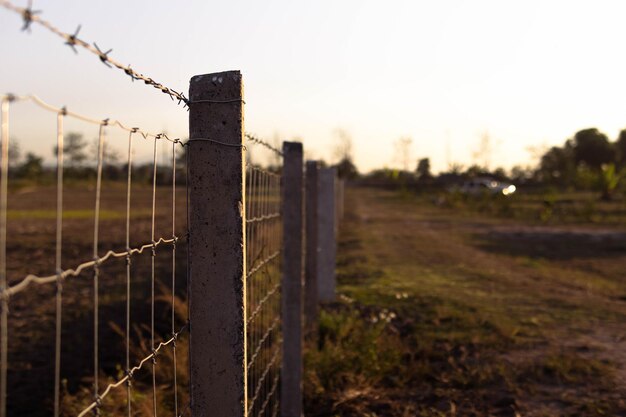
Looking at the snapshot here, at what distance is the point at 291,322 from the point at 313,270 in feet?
6.81

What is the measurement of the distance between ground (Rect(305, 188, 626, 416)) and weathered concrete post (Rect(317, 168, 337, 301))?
0.72 ft

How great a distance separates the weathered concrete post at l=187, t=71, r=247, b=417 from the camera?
7.84 ft

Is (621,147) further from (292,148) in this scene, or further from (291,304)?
(291,304)

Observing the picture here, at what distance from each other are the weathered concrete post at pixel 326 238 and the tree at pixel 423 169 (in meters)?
64.6

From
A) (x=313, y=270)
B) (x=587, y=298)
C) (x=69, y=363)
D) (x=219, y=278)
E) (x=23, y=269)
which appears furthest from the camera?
(x=23, y=269)

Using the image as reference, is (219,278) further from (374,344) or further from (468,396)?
(374,344)

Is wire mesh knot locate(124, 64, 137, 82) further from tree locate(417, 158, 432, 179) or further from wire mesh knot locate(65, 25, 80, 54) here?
tree locate(417, 158, 432, 179)

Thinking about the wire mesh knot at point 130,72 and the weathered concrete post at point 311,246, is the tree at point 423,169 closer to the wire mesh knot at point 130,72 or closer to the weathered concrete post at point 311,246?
the weathered concrete post at point 311,246

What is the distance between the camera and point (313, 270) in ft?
22.1

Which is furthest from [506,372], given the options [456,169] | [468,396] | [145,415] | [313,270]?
[456,169]

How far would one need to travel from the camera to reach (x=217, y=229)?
2.39 meters

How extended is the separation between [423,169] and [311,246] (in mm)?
68125

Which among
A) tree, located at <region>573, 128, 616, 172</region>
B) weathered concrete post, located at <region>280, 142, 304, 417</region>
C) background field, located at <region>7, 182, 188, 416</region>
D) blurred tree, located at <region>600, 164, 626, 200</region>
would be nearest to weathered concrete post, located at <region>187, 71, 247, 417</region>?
background field, located at <region>7, 182, 188, 416</region>

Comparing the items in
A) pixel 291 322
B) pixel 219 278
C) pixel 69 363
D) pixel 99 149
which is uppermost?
pixel 99 149
